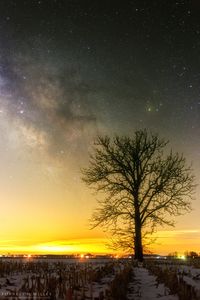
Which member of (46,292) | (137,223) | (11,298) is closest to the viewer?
(11,298)

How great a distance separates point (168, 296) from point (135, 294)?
860 millimetres

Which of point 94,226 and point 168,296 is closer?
point 168,296

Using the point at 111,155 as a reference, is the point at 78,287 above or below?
below

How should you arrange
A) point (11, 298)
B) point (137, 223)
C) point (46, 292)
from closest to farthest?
point (11, 298) → point (46, 292) → point (137, 223)

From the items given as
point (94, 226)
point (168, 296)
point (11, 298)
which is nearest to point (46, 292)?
point (11, 298)

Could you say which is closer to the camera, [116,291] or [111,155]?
[116,291]

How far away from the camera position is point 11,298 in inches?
217

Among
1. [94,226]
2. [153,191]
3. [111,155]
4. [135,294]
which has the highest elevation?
[111,155]

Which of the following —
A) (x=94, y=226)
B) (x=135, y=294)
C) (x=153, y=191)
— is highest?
(x=153, y=191)

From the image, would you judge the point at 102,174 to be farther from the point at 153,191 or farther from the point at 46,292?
the point at 46,292

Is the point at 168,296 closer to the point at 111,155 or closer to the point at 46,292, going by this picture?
the point at 46,292

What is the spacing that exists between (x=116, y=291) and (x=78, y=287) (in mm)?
1054

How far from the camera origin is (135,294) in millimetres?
7812

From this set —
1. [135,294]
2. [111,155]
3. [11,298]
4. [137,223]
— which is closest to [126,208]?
[137,223]
